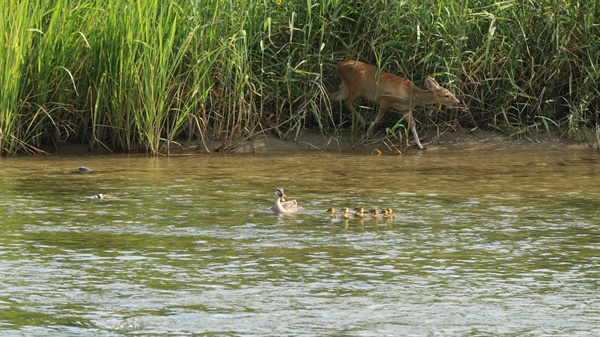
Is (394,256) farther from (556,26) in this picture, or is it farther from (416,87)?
(556,26)

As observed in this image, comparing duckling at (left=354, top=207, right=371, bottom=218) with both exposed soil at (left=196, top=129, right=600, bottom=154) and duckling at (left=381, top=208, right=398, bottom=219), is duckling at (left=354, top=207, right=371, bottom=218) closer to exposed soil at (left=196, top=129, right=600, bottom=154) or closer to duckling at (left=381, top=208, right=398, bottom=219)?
duckling at (left=381, top=208, right=398, bottom=219)

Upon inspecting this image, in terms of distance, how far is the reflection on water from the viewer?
19.3 feet

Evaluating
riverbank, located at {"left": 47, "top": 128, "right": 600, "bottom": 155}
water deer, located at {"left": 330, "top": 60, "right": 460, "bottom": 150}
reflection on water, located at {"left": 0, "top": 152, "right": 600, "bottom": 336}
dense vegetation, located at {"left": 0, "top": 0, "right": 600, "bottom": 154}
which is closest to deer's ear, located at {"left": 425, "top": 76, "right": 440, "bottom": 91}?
water deer, located at {"left": 330, "top": 60, "right": 460, "bottom": 150}

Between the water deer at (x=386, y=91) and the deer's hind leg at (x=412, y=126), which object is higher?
the water deer at (x=386, y=91)

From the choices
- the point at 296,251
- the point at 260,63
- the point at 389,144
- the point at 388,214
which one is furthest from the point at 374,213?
the point at 260,63

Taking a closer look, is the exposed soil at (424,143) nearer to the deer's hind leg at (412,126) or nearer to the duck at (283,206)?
the deer's hind leg at (412,126)

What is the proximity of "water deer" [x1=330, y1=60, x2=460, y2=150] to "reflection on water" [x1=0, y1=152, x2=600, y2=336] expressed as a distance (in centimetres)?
150

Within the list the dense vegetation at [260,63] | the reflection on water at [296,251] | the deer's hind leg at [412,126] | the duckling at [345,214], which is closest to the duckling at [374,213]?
the reflection on water at [296,251]

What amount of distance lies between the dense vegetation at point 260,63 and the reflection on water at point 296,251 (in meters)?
0.92

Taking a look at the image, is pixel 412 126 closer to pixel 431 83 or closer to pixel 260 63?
pixel 431 83

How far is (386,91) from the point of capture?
13805mm

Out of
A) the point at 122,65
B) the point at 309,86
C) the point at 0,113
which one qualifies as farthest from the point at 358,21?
the point at 0,113

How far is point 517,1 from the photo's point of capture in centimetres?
1448

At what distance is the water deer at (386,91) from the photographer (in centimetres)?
1359
